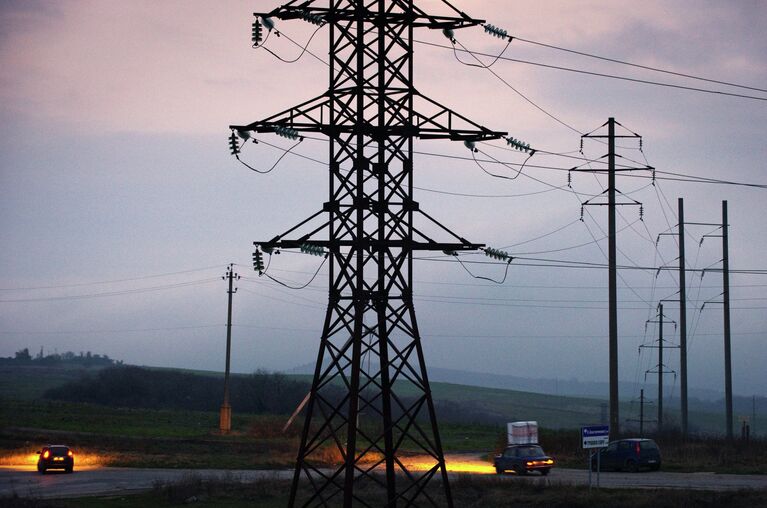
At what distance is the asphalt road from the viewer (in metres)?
42.0

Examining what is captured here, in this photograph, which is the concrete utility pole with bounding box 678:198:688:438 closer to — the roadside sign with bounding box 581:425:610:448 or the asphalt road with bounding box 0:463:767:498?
the asphalt road with bounding box 0:463:767:498

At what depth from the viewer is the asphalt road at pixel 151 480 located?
4197 cm

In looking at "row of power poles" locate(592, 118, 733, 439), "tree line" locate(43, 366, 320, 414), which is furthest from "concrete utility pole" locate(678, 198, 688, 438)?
"tree line" locate(43, 366, 320, 414)

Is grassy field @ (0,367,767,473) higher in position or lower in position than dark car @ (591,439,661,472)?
lower

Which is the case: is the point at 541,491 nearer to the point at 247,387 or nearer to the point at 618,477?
the point at 618,477

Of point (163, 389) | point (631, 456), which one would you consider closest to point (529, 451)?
point (631, 456)

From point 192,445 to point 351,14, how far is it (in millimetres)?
49633

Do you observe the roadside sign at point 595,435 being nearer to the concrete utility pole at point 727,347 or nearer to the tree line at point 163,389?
the concrete utility pole at point 727,347

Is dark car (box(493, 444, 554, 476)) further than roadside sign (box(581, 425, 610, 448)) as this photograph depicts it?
Yes

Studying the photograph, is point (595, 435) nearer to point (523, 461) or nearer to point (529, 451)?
point (523, 461)

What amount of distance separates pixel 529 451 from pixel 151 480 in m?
19.0

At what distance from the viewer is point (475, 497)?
38.4 metres

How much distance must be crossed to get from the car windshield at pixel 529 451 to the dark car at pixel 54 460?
23781 mm

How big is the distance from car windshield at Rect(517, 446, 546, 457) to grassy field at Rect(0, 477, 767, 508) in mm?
11014
